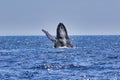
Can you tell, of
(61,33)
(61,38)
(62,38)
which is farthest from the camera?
(61,33)

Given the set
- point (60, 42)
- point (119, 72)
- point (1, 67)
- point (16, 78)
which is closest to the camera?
point (16, 78)

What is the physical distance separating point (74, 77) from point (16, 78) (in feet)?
17.9

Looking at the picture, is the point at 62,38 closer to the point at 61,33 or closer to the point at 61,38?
the point at 61,38

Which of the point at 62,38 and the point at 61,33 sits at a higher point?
the point at 61,33

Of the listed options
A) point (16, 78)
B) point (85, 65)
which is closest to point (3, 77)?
point (16, 78)

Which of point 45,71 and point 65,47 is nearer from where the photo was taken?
point 45,71

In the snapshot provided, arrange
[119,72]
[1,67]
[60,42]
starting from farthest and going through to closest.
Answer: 1. [60,42]
2. [1,67]
3. [119,72]

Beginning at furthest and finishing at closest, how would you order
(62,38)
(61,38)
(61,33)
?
(61,33) → (61,38) → (62,38)

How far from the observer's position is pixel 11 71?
2280 inches

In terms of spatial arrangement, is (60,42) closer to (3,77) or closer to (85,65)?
(85,65)

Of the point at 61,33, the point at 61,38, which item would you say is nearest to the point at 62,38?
the point at 61,38

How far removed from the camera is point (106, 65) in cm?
6562

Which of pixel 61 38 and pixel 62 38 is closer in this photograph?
pixel 62 38

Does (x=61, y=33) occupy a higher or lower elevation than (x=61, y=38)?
higher
